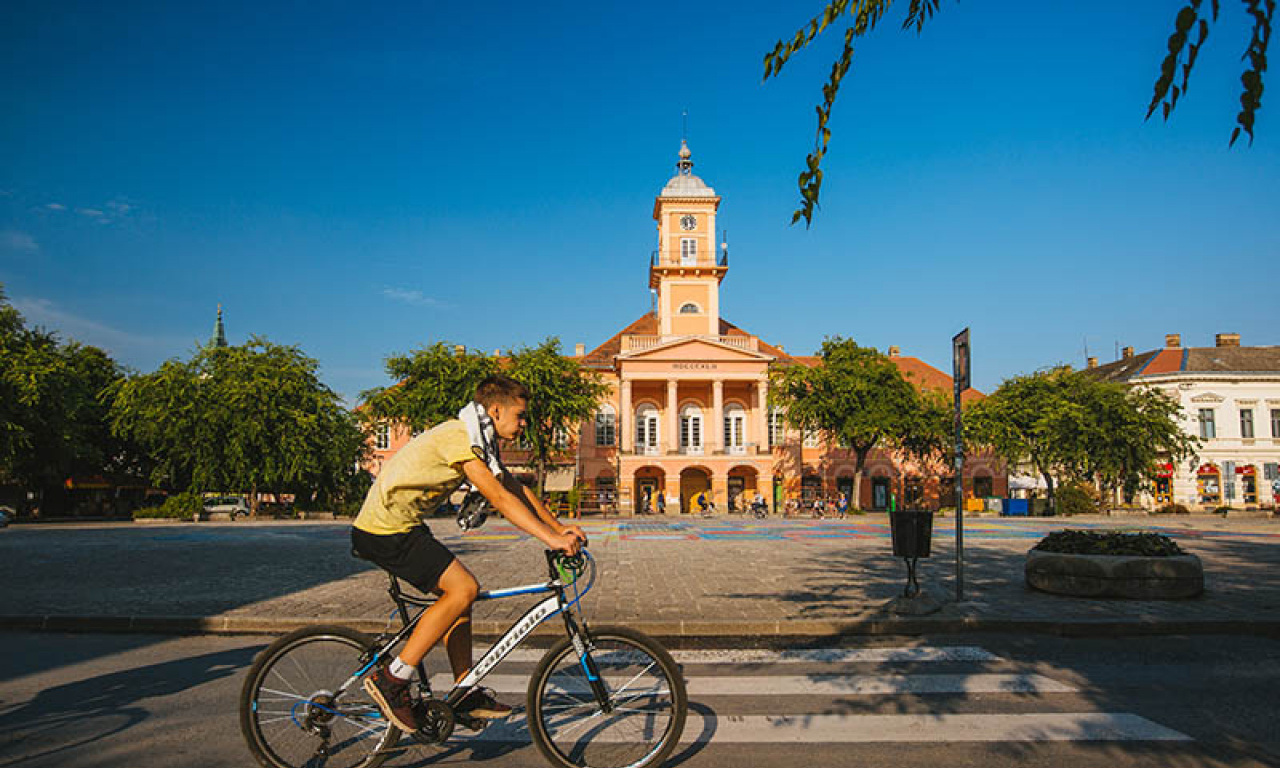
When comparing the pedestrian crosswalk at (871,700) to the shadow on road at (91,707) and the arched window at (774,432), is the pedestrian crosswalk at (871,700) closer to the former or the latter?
the shadow on road at (91,707)

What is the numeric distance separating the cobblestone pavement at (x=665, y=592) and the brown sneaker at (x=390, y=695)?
4.12 meters

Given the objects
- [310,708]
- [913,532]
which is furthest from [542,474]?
[310,708]

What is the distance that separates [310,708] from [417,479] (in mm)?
1247

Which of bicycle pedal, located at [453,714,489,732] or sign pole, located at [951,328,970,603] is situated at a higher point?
sign pole, located at [951,328,970,603]

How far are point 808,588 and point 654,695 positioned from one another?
24.6 feet

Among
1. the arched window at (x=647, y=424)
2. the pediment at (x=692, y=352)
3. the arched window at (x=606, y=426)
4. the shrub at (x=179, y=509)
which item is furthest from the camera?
the arched window at (x=606, y=426)

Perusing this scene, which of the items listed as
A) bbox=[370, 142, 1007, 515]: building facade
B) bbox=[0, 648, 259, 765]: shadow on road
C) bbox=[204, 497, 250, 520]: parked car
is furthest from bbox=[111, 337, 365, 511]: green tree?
bbox=[0, 648, 259, 765]: shadow on road

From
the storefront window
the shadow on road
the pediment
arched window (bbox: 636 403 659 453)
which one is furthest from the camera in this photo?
arched window (bbox: 636 403 659 453)

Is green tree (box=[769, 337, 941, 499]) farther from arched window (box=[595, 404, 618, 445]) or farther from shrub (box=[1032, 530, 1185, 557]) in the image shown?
shrub (box=[1032, 530, 1185, 557])

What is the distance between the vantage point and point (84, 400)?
46562 mm

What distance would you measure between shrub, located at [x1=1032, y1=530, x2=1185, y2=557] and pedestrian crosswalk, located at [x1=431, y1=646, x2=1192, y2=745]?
4007mm

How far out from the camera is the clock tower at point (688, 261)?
61625mm

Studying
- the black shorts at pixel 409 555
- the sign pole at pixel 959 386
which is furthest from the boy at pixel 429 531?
the sign pole at pixel 959 386

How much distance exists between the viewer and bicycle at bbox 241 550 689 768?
13.2 ft
